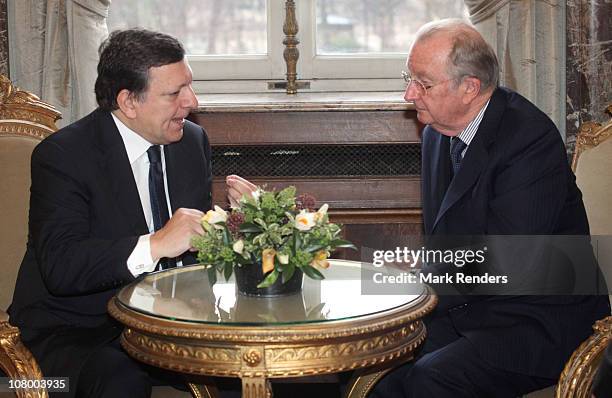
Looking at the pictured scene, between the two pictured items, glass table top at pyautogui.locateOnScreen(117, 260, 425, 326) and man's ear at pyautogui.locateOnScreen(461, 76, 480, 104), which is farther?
man's ear at pyautogui.locateOnScreen(461, 76, 480, 104)

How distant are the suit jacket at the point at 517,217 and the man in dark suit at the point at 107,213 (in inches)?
27.8

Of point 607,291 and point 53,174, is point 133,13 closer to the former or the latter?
point 53,174

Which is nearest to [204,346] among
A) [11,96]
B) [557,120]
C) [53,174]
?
[53,174]

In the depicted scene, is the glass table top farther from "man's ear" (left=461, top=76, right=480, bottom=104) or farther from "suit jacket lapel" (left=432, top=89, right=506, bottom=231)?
"man's ear" (left=461, top=76, right=480, bottom=104)

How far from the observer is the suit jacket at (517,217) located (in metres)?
2.63

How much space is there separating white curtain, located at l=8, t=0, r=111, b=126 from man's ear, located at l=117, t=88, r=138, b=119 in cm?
131

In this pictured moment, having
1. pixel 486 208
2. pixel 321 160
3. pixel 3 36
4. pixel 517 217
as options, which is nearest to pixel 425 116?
pixel 486 208

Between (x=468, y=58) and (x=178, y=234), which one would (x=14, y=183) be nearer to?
(x=178, y=234)

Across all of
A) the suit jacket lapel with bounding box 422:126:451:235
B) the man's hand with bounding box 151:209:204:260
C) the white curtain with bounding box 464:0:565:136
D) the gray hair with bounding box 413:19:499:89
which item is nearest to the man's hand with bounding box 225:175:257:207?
A: the man's hand with bounding box 151:209:204:260

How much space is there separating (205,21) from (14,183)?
1780 millimetres

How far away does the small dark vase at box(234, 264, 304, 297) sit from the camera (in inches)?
95.9

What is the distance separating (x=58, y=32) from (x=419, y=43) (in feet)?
6.44

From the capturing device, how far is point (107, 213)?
111 inches

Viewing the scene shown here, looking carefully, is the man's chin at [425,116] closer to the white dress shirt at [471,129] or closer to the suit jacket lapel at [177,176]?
the white dress shirt at [471,129]
